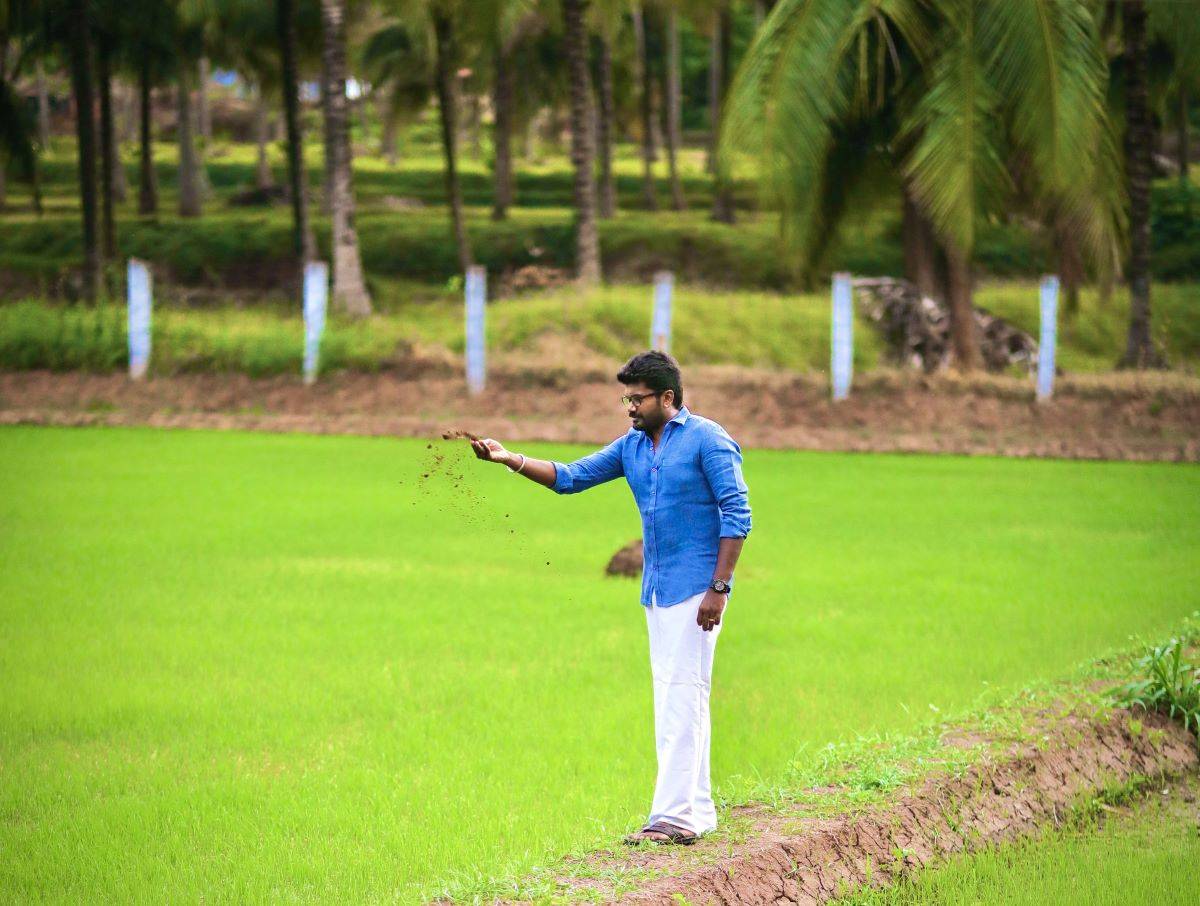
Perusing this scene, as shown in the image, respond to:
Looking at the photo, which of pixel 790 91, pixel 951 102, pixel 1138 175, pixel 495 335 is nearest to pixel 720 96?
pixel 1138 175

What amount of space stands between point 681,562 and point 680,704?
492 mm

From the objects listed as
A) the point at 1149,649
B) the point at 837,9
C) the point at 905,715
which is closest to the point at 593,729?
the point at 905,715

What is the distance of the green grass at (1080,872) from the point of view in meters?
5.35

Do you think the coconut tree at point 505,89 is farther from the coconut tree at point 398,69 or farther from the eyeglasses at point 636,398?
the eyeglasses at point 636,398

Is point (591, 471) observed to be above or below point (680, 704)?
above

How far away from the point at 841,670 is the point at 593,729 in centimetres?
182

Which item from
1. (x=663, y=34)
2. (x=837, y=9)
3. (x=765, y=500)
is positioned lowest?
(x=765, y=500)

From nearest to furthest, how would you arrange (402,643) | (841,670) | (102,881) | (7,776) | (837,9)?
(102,881), (7,776), (841,670), (402,643), (837,9)

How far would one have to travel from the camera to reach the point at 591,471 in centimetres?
583

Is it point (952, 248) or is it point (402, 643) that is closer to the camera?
point (402, 643)

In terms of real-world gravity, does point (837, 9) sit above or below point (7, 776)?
above

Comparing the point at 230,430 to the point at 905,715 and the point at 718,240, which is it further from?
the point at 718,240

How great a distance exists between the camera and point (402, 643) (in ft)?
30.3

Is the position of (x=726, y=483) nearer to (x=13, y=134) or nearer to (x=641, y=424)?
(x=641, y=424)
